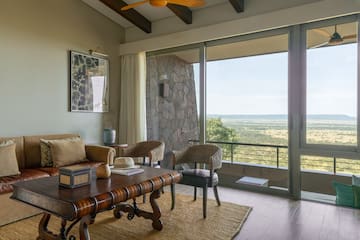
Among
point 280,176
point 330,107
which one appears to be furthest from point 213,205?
point 330,107

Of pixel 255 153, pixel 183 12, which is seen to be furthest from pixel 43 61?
pixel 255 153

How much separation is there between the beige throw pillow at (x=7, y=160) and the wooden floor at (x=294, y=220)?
7.98 ft

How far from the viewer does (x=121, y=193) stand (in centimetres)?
206

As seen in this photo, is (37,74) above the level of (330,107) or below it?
above

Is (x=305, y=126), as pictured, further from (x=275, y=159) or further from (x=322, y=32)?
(x=322, y=32)

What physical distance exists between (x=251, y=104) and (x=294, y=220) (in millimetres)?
1817

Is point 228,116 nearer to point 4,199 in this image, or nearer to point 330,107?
point 330,107

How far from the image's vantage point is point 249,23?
3.74 m

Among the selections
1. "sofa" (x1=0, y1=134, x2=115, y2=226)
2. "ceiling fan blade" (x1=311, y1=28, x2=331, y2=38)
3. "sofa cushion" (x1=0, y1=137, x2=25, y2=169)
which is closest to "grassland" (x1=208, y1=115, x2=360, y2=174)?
"ceiling fan blade" (x1=311, y1=28, x2=331, y2=38)

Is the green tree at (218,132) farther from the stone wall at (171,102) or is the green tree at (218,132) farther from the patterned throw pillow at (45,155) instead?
the patterned throw pillow at (45,155)

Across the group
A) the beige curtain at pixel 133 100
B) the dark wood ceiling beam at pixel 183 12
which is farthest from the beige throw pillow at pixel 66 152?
the dark wood ceiling beam at pixel 183 12

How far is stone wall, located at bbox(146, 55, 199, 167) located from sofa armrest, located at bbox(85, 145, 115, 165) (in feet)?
4.10

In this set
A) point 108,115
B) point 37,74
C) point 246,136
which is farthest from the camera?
point 108,115

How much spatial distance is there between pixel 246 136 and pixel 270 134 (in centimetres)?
38
